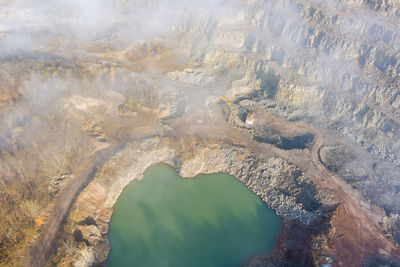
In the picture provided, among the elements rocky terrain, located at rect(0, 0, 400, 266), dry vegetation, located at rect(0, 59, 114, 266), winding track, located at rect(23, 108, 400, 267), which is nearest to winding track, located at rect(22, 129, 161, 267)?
winding track, located at rect(23, 108, 400, 267)

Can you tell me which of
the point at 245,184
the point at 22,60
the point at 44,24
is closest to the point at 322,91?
the point at 245,184

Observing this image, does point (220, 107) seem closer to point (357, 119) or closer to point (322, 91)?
point (322, 91)

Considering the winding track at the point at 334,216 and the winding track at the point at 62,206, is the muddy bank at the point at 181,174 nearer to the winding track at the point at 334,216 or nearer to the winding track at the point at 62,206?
the winding track at the point at 62,206

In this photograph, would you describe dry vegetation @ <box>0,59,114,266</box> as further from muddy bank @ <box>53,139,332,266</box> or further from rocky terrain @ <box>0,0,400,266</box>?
muddy bank @ <box>53,139,332,266</box>

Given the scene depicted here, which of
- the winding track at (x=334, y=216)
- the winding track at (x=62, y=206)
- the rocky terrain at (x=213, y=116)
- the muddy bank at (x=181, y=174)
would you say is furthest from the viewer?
the rocky terrain at (x=213, y=116)

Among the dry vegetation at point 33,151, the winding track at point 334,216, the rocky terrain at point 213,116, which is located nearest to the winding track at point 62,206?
the winding track at point 334,216
